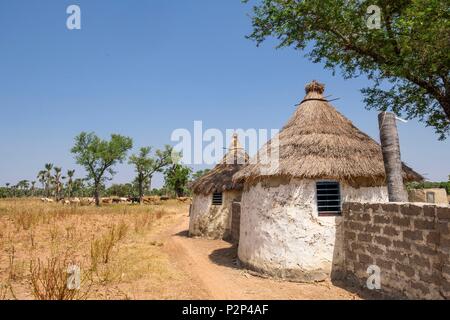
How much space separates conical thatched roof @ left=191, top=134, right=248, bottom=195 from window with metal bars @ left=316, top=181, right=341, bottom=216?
6.32 m

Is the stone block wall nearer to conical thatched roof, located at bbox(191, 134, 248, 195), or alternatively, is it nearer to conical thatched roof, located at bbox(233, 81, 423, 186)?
conical thatched roof, located at bbox(233, 81, 423, 186)

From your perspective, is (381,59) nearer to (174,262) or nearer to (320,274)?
(320,274)

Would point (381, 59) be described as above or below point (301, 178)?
above

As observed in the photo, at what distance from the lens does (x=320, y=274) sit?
7480 millimetres

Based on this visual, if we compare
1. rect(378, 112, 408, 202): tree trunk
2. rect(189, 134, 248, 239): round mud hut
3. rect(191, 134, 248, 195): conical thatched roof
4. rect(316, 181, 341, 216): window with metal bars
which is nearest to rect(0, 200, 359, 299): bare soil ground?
rect(189, 134, 248, 239): round mud hut

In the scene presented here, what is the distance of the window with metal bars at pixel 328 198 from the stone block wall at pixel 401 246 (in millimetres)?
260

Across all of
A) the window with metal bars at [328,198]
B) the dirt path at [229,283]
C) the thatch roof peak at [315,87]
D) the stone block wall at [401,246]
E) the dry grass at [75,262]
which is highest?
the thatch roof peak at [315,87]

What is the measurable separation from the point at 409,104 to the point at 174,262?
9.98m

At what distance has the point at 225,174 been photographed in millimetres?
15648

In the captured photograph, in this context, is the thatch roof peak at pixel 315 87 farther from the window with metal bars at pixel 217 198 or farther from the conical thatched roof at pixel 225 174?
the window with metal bars at pixel 217 198

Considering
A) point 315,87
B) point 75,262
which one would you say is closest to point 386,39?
point 315,87

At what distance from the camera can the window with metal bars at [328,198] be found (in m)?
7.75

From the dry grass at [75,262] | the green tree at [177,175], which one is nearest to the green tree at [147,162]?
the green tree at [177,175]
